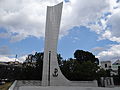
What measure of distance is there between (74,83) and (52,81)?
11.8ft

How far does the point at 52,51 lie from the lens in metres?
22.2

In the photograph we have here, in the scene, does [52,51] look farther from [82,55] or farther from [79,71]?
[82,55]

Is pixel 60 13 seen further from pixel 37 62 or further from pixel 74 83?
pixel 37 62

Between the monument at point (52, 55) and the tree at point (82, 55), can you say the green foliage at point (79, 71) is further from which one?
the monument at point (52, 55)

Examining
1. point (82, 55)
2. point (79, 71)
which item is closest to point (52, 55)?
point (79, 71)

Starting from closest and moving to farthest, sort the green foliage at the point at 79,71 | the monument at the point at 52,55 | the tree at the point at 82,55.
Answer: the monument at the point at 52,55, the green foliage at the point at 79,71, the tree at the point at 82,55

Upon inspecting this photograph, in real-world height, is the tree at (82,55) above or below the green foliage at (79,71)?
above

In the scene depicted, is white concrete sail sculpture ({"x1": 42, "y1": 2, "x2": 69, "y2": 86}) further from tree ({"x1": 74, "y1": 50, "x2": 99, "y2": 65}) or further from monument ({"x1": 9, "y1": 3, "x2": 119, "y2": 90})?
tree ({"x1": 74, "y1": 50, "x2": 99, "y2": 65})

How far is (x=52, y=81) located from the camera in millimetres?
21312

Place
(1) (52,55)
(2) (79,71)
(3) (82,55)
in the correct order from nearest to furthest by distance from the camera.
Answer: (1) (52,55) → (2) (79,71) → (3) (82,55)

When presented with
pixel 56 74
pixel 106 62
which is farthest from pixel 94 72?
pixel 106 62

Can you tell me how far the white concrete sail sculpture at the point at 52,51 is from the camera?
21.4 m

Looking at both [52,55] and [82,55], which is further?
[82,55]

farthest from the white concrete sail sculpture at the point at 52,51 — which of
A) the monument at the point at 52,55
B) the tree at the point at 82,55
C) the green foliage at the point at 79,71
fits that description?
the tree at the point at 82,55
